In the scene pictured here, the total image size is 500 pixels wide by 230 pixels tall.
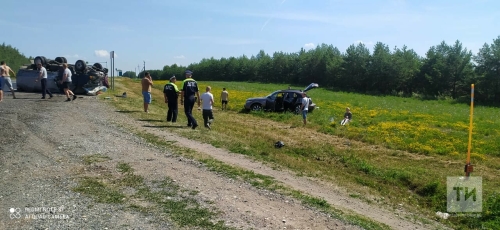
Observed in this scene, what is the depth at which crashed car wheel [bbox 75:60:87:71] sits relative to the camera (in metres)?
20.4

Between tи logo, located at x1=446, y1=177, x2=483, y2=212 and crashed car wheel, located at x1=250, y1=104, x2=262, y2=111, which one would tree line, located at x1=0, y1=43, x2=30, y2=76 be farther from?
tи logo, located at x1=446, y1=177, x2=483, y2=212

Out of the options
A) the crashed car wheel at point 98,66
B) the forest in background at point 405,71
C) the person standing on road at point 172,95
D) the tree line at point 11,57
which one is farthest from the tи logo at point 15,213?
the tree line at point 11,57

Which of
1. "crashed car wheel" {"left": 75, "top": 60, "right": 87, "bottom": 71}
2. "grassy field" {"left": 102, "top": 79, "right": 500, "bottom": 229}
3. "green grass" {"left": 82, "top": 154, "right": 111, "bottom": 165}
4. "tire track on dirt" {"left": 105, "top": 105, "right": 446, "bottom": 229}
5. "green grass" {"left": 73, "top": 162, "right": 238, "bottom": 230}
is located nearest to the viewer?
"green grass" {"left": 73, "top": 162, "right": 238, "bottom": 230}

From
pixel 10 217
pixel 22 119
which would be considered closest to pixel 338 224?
pixel 10 217

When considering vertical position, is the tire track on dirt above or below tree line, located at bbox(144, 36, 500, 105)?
below

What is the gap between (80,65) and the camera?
2045cm

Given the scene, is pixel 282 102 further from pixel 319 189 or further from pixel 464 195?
pixel 319 189

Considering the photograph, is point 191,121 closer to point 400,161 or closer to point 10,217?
point 400,161

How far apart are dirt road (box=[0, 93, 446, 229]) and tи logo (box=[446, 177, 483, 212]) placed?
5.17 feet

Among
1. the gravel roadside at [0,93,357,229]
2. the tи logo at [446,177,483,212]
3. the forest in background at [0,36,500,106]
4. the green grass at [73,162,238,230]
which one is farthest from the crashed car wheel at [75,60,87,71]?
the forest in background at [0,36,500,106]

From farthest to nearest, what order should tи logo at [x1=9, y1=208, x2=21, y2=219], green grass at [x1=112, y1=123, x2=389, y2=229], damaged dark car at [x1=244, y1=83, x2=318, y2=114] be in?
damaged dark car at [x1=244, y1=83, x2=318, y2=114]
green grass at [x1=112, y1=123, x2=389, y2=229]
tи logo at [x1=9, y1=208, x2=21, y2=219]

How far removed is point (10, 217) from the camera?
4.79 meters

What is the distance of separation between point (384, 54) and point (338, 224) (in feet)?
205

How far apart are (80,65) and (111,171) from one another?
15274mm
